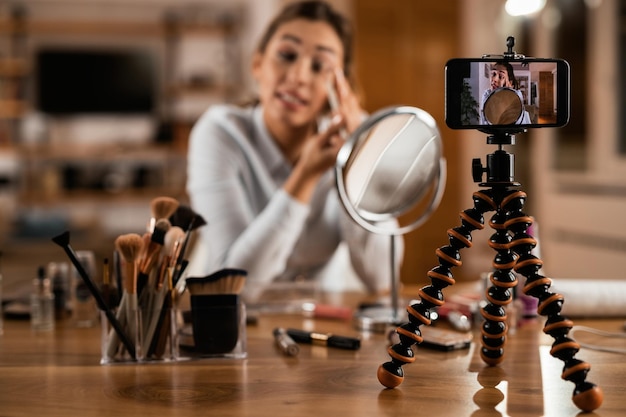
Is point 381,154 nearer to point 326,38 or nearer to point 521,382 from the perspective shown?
point 521,382

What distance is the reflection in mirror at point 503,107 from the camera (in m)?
0.97

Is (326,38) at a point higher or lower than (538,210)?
higher

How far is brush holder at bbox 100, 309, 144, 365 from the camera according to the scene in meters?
1.15

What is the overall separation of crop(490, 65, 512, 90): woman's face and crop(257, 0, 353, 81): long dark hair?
1.11 meters

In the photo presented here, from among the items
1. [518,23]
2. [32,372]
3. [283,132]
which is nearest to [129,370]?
[32,372]

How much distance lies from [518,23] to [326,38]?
3221 millimetres

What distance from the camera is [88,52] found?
5.46 meters

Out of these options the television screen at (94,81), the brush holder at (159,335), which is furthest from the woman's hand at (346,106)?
the television screen at (94,81)

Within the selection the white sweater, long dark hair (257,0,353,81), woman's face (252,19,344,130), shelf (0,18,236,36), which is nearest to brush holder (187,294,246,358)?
the white sweater

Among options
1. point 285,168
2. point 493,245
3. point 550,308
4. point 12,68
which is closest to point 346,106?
point 285,168

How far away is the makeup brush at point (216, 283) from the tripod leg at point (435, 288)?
265 millimetres

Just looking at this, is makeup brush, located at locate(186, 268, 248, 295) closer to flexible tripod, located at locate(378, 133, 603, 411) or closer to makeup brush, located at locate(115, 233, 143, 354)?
makeup brush, located at locate(115, 233, 143, 354)

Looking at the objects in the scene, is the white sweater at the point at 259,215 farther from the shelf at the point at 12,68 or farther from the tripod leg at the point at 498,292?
the shelf at the point at 12,68

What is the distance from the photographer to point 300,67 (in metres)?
1.99
